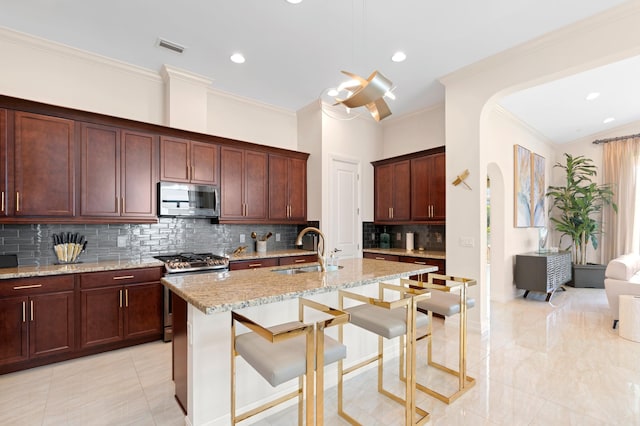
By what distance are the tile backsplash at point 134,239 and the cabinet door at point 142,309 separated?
0.64 m

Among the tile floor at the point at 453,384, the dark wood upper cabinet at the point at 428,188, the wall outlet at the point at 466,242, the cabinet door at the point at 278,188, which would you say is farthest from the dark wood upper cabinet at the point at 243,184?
the wall outlet at the point at 466,242

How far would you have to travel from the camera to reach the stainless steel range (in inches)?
130

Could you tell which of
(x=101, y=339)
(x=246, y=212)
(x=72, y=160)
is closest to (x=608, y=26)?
(x=246, y=212)

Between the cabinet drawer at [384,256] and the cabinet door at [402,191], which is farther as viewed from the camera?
the cabinet door at [402,191]

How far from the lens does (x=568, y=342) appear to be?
11.2ft

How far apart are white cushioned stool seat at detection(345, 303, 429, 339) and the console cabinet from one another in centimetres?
274

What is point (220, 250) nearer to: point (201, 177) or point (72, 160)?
point (201, 177)

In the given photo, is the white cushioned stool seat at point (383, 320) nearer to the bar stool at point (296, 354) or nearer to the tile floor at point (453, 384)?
the bar stool at point (296, 354)

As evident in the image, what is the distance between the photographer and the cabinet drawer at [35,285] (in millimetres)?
2614

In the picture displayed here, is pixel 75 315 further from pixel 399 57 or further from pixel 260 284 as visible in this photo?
pixel 399 57

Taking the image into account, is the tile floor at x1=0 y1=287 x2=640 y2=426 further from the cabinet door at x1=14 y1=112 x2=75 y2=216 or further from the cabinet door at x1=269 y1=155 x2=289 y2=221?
the cabinet door at x1=269 y1=155 x2=289 y2=221

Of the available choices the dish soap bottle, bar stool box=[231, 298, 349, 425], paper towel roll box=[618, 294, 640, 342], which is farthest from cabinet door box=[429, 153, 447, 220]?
bar stool box=[231, 298, 349, 425]

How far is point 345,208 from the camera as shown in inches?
203

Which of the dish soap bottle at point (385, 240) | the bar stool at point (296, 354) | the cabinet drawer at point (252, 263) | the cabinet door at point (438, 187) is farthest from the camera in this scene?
the dish soap bottle at point (385, 240)
